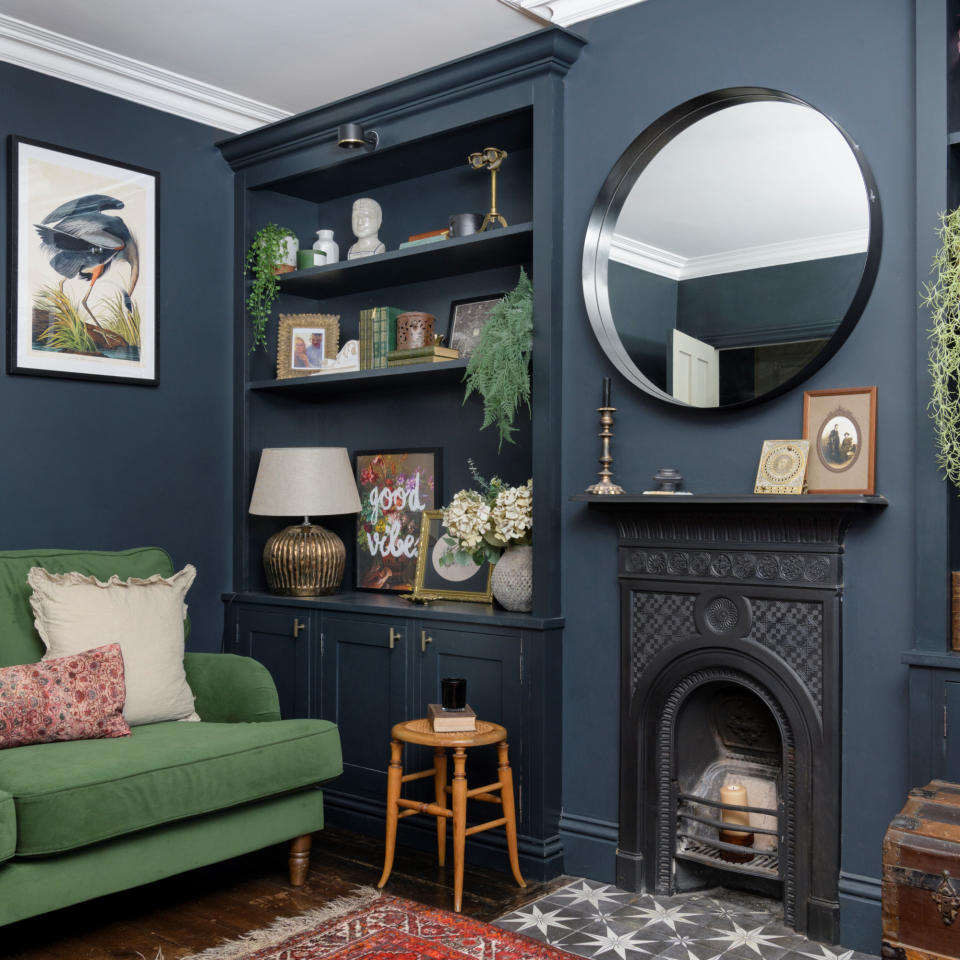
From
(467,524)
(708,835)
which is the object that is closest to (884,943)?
(708,835)

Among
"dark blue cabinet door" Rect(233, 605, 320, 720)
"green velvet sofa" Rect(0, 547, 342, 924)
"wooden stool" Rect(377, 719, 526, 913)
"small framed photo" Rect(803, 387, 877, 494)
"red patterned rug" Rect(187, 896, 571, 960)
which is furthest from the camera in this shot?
"dark blue cabinet door" Rect(233, 605, 320, 720)

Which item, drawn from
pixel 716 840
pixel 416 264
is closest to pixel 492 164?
pixel 416 264

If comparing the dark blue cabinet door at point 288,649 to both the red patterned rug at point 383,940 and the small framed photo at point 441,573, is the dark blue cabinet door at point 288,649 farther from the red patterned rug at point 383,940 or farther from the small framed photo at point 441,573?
the red patterned rug at point 383,940

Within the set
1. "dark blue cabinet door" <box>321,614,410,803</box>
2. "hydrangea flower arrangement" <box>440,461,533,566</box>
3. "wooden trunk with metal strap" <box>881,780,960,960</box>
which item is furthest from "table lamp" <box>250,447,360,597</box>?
"wooden trunk with metal strap" <box>881,780,960,960</box>

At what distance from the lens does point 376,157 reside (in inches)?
151

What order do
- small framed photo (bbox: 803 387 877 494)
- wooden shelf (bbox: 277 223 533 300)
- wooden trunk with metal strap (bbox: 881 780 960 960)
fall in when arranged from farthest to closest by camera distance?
wooden shelf (bbox: 277 223 533 300)
small framed photo (bbox: 803 387 877 494)
wooden trunk with metal strap (bbox: 881 780 960 960)

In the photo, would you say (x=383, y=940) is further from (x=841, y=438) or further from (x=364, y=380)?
(x=364, y=380)

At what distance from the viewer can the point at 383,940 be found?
2650mm

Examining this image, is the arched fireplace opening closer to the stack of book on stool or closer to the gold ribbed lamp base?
the stack of book on stool

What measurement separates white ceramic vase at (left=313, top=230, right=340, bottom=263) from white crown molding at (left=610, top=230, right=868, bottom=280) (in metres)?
1.39

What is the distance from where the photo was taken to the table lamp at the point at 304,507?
3.78 meters

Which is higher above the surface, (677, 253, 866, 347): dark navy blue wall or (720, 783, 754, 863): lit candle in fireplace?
(677, 253, 866, 347): dark navy blue wall

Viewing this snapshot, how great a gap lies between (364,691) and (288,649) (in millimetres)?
425

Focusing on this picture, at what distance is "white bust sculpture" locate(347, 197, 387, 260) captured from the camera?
401 centimetres
